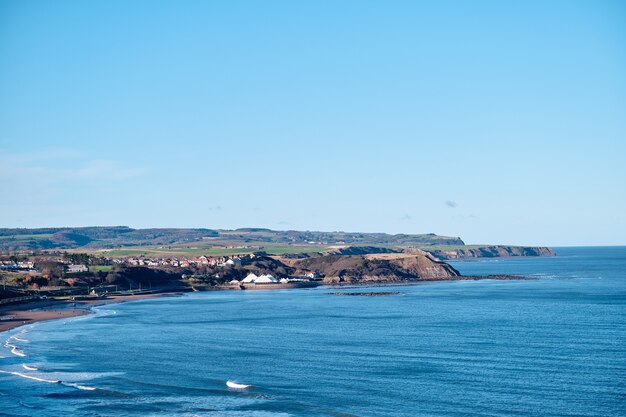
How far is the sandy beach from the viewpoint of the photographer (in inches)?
3339

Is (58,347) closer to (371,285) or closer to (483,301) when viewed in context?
(483,301)

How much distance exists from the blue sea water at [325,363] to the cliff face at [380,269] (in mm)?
82865

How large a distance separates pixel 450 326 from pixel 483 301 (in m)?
34.0

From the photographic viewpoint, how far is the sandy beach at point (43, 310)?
84.8 m

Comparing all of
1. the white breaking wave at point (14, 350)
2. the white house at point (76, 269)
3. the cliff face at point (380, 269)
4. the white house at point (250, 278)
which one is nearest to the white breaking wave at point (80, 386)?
the white breaking wave at point (14, 350)

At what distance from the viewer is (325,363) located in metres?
53.1

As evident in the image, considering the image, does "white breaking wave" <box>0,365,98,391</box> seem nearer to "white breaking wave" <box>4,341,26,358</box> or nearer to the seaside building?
"white breaking wave" <box>4,341,26,358</box>

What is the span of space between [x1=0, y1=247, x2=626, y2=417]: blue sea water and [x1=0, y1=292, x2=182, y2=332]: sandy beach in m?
3.97

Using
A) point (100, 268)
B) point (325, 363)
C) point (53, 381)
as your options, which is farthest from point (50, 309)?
point (325, 363)

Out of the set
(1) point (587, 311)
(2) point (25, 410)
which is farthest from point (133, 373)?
(1) point (587, 311)

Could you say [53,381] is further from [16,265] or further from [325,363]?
[16,265]

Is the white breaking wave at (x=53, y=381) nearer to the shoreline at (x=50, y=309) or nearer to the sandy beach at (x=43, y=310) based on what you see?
the shoreline at (x=50, y=309)

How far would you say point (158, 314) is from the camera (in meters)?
94.2

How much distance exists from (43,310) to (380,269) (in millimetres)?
100040
